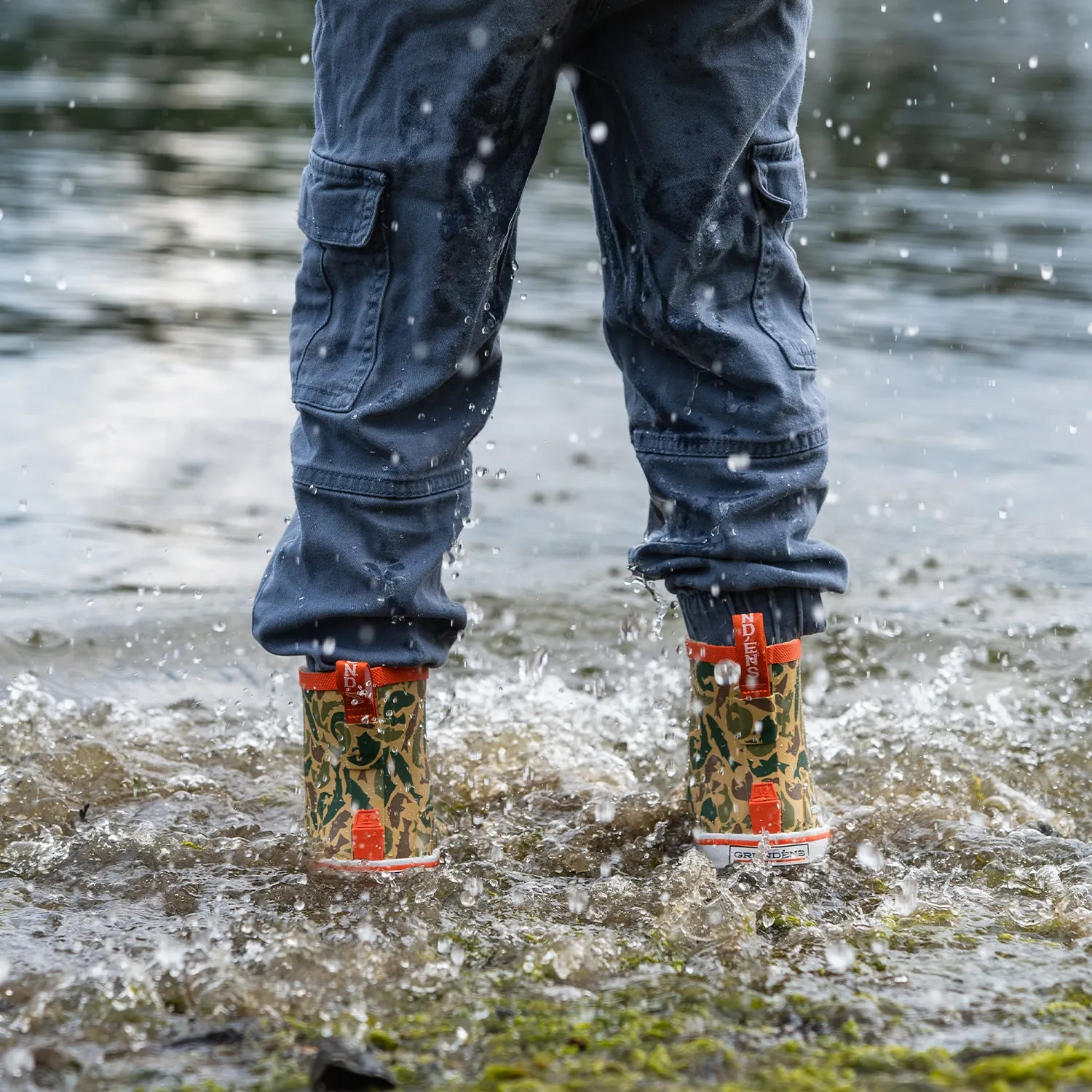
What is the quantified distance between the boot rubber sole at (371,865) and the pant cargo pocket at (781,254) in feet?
2.78

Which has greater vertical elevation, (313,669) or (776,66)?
(776,66)

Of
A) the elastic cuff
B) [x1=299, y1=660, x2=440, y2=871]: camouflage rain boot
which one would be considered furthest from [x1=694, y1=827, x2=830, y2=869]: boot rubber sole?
[x1=299, y1=660, x2=440, y2=871]: camouflage rain boot

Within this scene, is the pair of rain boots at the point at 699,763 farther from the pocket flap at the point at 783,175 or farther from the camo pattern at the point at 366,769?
the pocket flap at the point at 783,175

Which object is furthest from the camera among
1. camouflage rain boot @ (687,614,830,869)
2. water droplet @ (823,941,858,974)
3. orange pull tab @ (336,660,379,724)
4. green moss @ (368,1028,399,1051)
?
camouflage rain boot @ (687,614,830,869)

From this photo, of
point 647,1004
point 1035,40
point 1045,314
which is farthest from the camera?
point 1035,40

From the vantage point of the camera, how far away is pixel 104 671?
310 cm

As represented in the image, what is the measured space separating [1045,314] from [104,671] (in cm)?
461

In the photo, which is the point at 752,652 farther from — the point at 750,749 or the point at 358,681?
the point at 358,681

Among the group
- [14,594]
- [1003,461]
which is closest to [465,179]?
[14,594]

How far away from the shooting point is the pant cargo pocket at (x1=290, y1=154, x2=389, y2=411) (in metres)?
1.95

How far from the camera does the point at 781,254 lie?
2141 millimetres

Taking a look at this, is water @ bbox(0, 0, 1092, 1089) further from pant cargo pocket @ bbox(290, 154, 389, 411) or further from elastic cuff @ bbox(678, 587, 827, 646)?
pant cargo pocket @ bbox(290, 154, 389, 411)

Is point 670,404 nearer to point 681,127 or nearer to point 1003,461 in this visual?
point 681,127

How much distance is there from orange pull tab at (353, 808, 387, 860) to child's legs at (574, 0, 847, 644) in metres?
0.51
